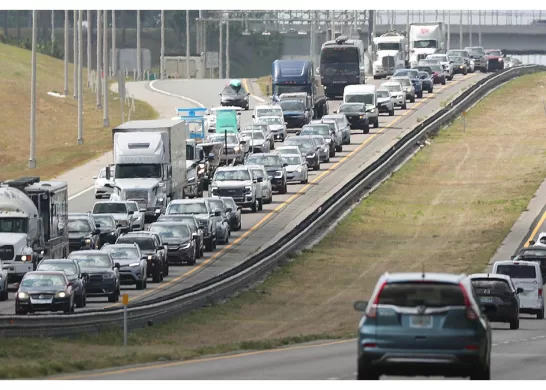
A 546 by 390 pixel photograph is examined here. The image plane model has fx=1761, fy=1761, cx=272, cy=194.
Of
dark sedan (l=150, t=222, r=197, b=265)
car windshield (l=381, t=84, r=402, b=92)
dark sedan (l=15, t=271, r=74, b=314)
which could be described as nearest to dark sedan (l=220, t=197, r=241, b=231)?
dark sedan (l=150, t=222, r=197, b=265)

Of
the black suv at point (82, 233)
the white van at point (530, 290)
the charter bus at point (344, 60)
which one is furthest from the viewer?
the charter bus at point (344, 60)

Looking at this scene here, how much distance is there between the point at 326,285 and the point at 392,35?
3194 inches

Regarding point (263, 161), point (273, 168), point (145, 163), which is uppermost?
point (145, 163)

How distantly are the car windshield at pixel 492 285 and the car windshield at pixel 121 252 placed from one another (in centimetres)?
1056

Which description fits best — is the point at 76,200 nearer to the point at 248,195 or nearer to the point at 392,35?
the point at 248,195

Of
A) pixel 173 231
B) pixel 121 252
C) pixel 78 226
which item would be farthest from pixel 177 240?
pixel 121 252

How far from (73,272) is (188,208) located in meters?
14.7

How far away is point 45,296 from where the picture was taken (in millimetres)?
39188

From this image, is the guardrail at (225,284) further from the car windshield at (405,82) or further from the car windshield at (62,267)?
the car windshield at (405,82)

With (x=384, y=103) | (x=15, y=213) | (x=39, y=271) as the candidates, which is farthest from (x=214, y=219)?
(x=384, y=103)

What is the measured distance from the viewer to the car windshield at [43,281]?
39469 mm

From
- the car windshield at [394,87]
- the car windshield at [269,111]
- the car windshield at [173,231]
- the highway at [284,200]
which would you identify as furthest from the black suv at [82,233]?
the car windshield at [394,87]

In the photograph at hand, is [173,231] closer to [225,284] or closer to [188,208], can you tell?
[188,208]

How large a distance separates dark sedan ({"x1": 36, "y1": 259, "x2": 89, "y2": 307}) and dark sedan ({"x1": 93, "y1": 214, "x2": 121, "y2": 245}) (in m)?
11.9
